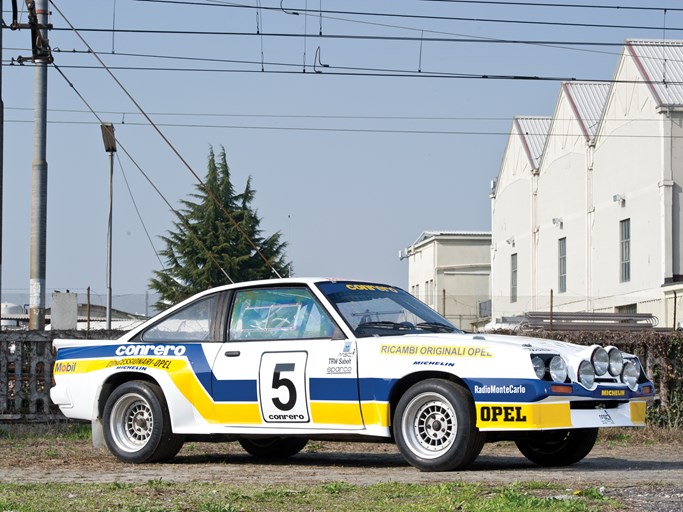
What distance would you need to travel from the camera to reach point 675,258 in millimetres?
39406

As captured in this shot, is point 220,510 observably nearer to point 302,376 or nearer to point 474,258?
point 302,376

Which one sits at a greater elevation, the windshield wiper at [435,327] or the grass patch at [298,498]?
the windshield wiper at [435,327]

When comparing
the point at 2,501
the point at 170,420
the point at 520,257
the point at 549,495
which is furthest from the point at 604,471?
the point at 520,257

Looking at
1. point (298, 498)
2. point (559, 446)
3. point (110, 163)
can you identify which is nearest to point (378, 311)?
point (559, 446)

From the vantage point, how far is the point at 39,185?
21.1 meters

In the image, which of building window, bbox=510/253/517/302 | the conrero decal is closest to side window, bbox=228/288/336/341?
the conrero decal

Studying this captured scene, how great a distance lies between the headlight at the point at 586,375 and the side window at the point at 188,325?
3416mm

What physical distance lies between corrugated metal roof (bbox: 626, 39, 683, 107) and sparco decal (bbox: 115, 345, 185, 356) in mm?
30818

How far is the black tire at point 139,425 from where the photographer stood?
11.1m

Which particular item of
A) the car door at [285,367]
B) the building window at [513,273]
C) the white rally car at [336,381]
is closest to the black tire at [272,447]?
the white rally car at [336,381]

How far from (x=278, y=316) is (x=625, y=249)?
33850 millimetres

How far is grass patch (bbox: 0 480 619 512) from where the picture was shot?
7316mm

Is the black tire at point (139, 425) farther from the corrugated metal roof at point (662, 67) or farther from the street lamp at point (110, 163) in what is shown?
the corrugated metal roof at point (662, 67)

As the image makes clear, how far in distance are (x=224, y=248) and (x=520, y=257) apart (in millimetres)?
14685
